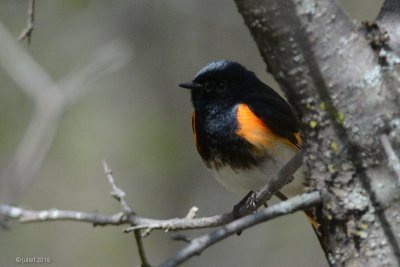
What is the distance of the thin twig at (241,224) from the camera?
1711 mm

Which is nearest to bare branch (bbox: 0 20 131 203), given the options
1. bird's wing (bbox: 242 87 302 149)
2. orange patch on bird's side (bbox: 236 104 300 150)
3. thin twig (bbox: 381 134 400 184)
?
orange patch on bird's side (bbox: 236 104 300 150)

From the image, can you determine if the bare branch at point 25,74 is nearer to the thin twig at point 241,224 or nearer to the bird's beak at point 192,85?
the bird's beak at point 192,85

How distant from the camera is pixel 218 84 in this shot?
4371 millimetres

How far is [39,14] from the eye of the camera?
24.7ft

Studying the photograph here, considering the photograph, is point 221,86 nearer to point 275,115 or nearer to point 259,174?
point 275,115

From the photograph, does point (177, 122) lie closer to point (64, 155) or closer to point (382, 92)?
point (64, 155)

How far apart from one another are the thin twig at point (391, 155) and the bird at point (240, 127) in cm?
212

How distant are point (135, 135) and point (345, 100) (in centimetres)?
627

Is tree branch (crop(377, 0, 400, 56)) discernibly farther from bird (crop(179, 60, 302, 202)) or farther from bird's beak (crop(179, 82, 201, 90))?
bird's beak (crop(179, 82, 201, 90))

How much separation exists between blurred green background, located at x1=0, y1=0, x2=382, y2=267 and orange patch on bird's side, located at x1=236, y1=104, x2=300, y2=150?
3.12 m

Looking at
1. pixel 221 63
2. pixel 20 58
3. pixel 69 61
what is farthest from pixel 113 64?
pixel 69 61

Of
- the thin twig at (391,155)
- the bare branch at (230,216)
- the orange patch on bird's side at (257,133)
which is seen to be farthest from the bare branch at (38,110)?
the thin twig at (391,155)

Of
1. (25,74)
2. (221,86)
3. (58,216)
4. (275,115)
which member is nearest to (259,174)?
(275,115)

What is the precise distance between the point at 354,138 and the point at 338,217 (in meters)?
0.22
